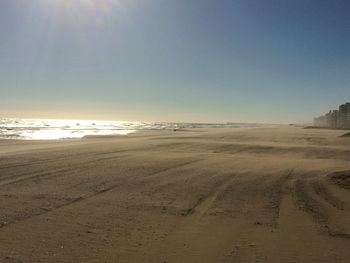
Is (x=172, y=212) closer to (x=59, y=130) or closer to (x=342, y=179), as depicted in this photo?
(x=342, y=179)

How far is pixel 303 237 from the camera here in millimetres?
6152

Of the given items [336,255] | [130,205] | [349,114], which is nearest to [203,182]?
[130,205]

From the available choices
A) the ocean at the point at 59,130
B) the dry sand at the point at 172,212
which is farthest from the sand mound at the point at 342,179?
the ocean at the point at 59,130

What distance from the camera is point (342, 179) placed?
31.5ft

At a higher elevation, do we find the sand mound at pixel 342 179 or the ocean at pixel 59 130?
the ocean at pixel 59 130

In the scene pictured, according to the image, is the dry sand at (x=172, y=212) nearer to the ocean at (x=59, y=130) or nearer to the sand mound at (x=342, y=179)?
the sand mound at (x=342, y=179)

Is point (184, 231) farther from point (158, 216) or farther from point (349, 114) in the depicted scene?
point (349, 114)

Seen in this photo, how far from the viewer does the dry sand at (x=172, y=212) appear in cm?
559

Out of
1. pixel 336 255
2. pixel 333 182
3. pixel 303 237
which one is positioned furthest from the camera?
pixel 333 182

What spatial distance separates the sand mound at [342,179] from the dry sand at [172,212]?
4cm

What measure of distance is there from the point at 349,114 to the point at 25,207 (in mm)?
101518

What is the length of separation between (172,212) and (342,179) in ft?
15.2

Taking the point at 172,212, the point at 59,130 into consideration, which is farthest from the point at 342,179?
the point at 59,130

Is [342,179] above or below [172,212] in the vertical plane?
above
